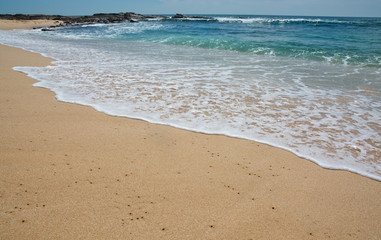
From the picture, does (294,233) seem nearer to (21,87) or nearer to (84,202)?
(84,202)

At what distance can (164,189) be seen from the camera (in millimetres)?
2650

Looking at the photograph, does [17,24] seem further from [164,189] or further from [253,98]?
[164,189]

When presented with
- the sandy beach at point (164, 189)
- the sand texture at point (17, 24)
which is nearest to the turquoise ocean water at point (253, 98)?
the sandy beach at point (164, 189)

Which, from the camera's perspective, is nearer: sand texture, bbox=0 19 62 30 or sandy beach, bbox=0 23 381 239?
sandy beach, bbox=0 23 381 239

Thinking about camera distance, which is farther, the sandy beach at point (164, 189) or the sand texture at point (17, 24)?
the sand texture at point (17, 24)

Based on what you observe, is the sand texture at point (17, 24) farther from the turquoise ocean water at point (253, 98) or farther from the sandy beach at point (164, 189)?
the sandy beach at point (164, 189)

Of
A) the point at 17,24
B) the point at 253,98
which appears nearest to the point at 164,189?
the point at 253,98

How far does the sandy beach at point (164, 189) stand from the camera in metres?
2.18

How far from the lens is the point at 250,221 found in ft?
7.58

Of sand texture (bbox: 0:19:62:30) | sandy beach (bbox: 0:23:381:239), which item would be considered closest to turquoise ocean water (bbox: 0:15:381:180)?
sandy beach (bbox: 0:23:381:239)

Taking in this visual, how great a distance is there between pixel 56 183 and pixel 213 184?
163cm

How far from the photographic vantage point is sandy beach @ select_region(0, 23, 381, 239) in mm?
2180

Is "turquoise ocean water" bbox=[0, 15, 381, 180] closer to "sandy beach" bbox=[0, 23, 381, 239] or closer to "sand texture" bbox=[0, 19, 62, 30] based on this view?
"sandy beach" bbox=[0, 23, 381, 239]

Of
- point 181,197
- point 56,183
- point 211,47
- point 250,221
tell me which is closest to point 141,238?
point 181,197
